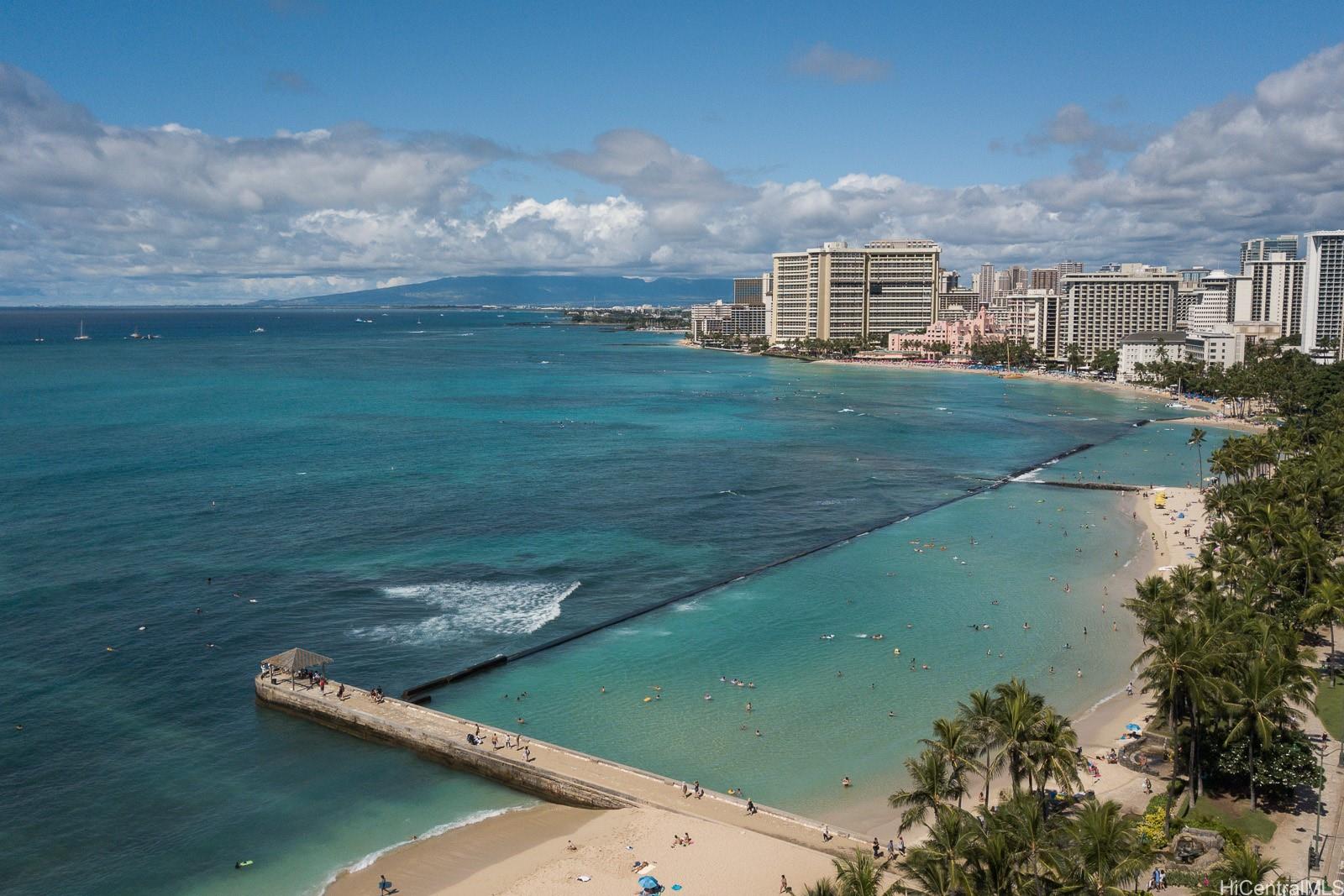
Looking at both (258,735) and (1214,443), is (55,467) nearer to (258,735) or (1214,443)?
A: (258,735)

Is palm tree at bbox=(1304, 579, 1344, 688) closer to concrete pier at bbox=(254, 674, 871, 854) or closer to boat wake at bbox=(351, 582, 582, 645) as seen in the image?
concrete pier at bbox=(254, 674, 871, 854)

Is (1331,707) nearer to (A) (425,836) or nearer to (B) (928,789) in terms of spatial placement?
(B) (928,789)

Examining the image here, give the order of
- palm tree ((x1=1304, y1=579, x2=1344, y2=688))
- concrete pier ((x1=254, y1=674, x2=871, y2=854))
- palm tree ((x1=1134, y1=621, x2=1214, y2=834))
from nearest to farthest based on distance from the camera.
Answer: palm tree ((x1=1134, y1=621, x2=1214, y2=834)) < concrete pier ((x1=254, y1=674, x2=871, y2=854)) < palm tree ((x1=1304, y1=579, x2=1344, y2=688))

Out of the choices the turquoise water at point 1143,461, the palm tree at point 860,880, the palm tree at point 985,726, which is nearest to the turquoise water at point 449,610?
the turquoise water at point 1143,461

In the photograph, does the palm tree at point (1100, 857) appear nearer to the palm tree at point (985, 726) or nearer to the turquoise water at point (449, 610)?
the palm tree at point (985, 726)

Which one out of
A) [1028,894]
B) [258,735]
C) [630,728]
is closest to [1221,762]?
[1028,894]

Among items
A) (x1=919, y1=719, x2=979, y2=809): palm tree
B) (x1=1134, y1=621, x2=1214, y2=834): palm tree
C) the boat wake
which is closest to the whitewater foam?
(x1=919, y1=719, x2=979, y2=809): palm tree
